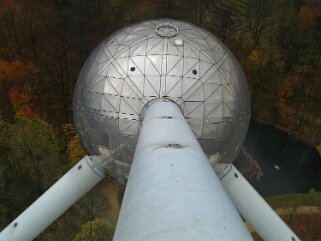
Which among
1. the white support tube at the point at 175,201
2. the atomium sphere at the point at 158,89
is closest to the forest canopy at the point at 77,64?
the atomium sphere at the point at 158,89

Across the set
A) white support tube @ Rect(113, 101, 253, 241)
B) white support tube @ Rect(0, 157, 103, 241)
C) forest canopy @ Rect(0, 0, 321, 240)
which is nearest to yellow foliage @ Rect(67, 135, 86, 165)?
forest canopy @ Rect(0, 0, 321, 240)

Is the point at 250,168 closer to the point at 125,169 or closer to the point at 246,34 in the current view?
the point at 246,34

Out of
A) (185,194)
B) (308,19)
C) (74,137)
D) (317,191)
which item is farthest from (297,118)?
(185,194)

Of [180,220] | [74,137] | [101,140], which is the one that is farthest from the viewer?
[74,137]

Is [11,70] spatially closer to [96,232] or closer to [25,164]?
[25,164]

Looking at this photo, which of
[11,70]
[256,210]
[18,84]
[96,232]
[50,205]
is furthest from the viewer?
[11,70]

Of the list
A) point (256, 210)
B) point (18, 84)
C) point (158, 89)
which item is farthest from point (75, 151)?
point (158, 89)

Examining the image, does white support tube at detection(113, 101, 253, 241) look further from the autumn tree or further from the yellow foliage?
the yellow foliage

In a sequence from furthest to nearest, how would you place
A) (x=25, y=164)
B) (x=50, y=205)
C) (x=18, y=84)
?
(x=18, y=84) < (x=25, y=164) < (x=50, y=205)
